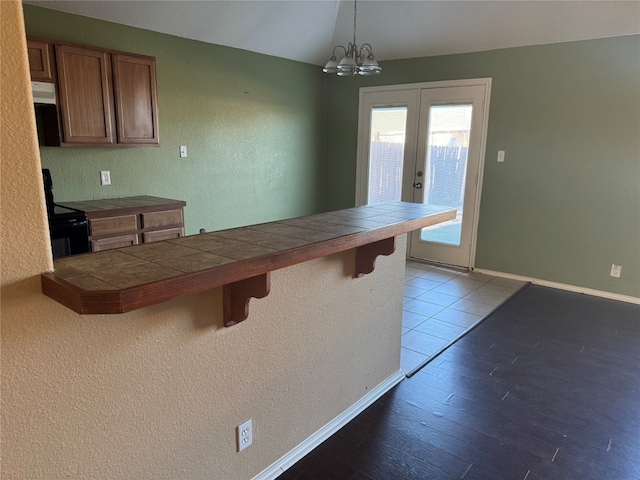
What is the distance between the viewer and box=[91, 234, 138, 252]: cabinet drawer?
3127 mm

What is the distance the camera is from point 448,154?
4883mm

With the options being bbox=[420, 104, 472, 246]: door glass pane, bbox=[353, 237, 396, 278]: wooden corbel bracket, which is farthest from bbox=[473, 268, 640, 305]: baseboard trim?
bbox=[353, 237, 396, 278]: wooden corbel bracket

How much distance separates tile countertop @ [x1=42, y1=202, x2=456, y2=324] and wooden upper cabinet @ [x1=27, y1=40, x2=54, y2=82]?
91.6 inches

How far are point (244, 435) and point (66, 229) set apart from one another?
80.1 inches

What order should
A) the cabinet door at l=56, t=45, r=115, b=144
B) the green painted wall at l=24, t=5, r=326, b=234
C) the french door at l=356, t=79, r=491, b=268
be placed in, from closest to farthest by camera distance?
1. the cabinet door at l=56, t=45, r=115, b=144
2. the green painted wall at l=24, t=5, r=326, b=234
3. the french door at l=356, t=79, r=491, b=268

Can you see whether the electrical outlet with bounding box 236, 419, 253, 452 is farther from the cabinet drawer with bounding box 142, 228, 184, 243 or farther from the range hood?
the range hood

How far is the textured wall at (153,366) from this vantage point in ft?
3.09

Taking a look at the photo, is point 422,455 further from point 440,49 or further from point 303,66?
point 303,66

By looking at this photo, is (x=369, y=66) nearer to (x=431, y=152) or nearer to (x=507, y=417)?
(x=431, y=152)

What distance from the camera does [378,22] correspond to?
183 inches

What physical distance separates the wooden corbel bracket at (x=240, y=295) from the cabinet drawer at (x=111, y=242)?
2082 mm

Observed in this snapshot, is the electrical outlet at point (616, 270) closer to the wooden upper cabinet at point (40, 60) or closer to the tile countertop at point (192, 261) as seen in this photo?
the tile countertop at point (192, 261)

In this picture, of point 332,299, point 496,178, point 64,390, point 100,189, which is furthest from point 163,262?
point 496,178

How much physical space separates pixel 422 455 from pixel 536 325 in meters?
1.95
